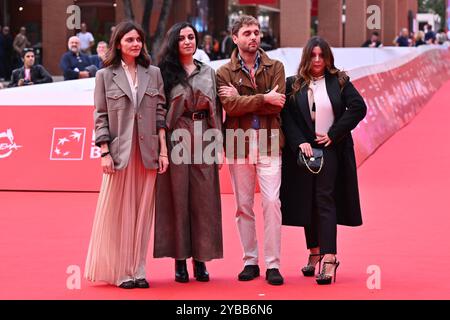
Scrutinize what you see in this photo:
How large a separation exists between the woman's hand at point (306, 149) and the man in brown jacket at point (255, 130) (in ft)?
0.62

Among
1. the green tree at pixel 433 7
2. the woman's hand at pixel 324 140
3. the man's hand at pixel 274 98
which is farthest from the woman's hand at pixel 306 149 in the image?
the green tree at pixel 433 7

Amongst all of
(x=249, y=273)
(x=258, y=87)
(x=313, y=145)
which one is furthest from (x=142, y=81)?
(x=249, y=273)

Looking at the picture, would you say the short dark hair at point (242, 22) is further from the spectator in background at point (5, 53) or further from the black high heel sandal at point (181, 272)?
the spectator in background at point (5, 53)

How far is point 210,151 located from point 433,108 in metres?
20.0

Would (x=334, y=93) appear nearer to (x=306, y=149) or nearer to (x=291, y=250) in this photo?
(x=306, y=149)

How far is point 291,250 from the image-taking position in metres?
10.0

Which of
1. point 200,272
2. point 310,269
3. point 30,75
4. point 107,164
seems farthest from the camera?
point 30,75

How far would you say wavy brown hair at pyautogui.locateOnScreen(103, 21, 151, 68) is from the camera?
8.22 meters

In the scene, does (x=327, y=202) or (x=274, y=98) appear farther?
(x=327, y=202)

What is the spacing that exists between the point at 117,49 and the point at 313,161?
64.4 inches

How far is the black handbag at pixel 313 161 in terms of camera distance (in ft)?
27.5

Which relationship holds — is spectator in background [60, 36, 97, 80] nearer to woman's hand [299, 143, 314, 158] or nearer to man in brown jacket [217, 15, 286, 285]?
man in brown jacket [217, 15, 286, 285]
